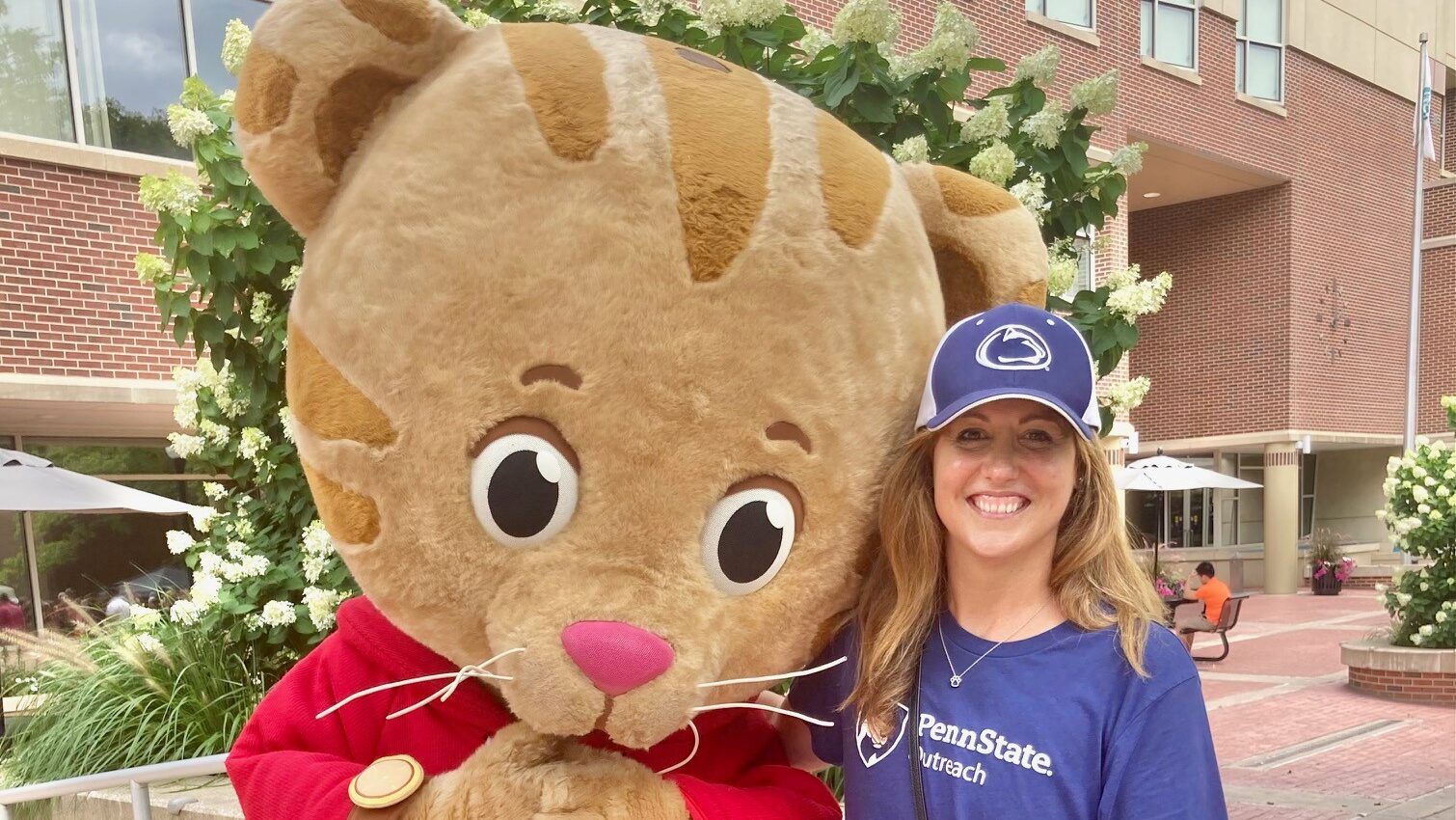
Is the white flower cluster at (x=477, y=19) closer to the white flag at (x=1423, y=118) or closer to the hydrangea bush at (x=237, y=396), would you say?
the hydrangea bush at (x=237, y=396)

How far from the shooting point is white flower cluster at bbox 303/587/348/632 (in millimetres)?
3736

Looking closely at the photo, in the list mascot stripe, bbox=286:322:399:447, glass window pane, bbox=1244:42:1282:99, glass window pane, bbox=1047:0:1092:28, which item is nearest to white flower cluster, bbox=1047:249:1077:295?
mascot stripe, bbox=286:322:399:447

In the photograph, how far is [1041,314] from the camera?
185 centimetres

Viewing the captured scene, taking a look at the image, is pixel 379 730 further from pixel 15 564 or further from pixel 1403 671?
pixel 1403 671

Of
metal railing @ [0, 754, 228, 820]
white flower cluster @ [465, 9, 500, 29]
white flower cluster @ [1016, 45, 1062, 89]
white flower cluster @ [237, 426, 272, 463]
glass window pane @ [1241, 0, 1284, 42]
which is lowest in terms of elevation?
metal railing @ [0, 754, 228, 820]

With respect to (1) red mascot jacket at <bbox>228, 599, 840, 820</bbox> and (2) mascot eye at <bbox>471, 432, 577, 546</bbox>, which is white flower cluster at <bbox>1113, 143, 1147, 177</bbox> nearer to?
(1) red mascot jacket at <bbox>228, 599, 840, 820</bbox>

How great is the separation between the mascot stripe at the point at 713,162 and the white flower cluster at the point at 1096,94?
6.25 feet

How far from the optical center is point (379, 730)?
1.87 meters

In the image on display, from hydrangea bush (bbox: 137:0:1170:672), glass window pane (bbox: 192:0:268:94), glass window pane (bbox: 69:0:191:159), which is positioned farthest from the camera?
glass window pane (bbox: 192:0:268:94)

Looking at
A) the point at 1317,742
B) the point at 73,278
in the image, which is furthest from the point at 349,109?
the point at 1317,742

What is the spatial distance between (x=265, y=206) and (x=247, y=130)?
2.21 metres

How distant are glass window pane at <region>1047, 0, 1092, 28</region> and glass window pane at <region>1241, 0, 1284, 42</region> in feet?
19.4

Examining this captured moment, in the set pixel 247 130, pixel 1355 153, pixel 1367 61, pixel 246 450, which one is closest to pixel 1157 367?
pixel 1355 153

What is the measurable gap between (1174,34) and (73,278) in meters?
18.8
